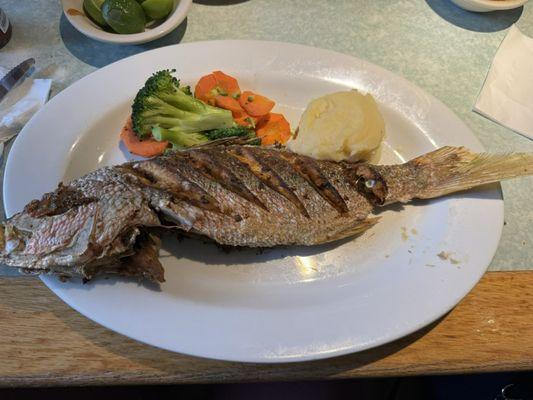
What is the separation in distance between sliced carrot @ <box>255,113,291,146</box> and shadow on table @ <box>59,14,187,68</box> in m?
1.00

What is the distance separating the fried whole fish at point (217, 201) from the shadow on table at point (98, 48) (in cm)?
120

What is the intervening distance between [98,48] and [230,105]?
3.79ft

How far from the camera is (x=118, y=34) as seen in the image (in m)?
2.47

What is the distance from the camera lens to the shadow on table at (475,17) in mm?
2916

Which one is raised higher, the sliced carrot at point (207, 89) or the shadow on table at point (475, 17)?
the shadow on table at point (475, 17)

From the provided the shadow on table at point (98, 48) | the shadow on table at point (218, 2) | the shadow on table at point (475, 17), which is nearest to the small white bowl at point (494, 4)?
the shadow on table at point (475, 17)

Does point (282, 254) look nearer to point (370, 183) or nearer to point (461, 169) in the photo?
point (370, 183)

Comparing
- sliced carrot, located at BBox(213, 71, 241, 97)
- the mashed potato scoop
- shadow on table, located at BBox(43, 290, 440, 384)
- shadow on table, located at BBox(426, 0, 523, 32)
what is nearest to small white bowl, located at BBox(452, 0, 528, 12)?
shadow on table, located at BBox(426, 0, 523, 32)

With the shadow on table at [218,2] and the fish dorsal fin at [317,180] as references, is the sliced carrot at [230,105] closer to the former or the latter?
the fish dorsal fin at [317,180]

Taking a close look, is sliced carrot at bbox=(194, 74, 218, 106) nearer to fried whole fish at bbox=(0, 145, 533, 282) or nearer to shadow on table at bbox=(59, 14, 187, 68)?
fried whole fish at bbox=(0, 145, 533, 282)

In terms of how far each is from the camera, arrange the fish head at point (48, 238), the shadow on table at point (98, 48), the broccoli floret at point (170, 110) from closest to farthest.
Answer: the fish head at point (48, 238) < the broccoli floret at point (170, 110) < the shadow on table at point (98, 48)

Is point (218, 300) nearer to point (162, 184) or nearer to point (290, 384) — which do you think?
point (162, 184)

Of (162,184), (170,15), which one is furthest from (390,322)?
(170,15)

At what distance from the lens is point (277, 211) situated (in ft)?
5.70
